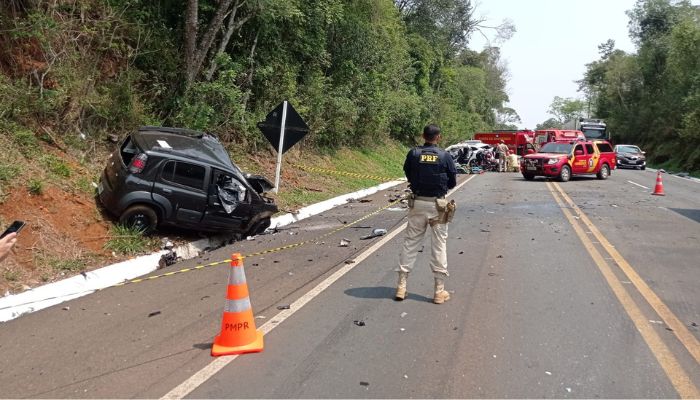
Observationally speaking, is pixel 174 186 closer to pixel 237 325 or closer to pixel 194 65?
pixel 237 325

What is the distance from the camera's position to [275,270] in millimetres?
7641

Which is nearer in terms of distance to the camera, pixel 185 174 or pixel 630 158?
pixel 185 174

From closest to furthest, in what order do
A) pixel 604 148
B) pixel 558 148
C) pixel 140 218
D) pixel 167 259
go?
pixel 167 259, pixel 140 218, pixel 558 148, pixel 604 148

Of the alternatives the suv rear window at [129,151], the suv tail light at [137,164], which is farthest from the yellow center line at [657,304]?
the suv rear window at [129,151]

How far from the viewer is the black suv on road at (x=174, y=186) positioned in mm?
8453

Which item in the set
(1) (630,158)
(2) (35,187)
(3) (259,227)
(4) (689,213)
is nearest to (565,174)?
(4) (689,213)

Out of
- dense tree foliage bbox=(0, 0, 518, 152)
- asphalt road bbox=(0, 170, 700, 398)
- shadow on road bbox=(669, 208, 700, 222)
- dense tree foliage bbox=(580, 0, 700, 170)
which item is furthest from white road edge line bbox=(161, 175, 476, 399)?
dense tree foliage bbox=(580, 0, 700, 170)

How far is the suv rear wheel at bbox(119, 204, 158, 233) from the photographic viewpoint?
8477 mm

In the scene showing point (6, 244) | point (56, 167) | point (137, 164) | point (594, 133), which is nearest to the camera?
point (6, 244)

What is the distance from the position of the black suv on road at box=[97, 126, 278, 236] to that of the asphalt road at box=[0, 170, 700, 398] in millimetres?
677

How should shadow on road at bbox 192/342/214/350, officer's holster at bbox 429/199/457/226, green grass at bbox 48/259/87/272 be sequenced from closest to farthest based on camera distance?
1. shadow on road at bbox 192/342/214/350
2. officer's holster at bbox 429/199/457/226
3. green grass at bbox 48/259/87/272

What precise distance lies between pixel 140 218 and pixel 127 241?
1.46ft

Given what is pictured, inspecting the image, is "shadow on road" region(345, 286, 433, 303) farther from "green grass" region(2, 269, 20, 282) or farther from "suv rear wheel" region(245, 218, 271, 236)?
"suv rear wheel" region(245, 218, 271, 236)

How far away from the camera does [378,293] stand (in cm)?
646
